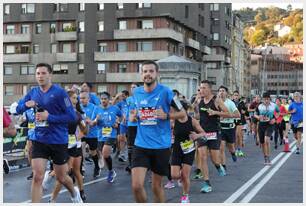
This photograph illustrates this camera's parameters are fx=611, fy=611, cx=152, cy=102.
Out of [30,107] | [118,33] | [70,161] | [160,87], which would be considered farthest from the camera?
[118,33]

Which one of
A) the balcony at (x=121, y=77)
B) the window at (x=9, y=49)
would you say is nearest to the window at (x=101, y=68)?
the balcony at (x=121, y=77)

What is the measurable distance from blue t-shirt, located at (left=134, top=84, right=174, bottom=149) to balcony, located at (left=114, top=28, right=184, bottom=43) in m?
57.0

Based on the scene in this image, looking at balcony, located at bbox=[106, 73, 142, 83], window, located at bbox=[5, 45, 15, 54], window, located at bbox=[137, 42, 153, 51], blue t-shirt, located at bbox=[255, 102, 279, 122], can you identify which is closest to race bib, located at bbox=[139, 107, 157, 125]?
blue t-shirt, located at bbox=[255, 102, 279, 122]

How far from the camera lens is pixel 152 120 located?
7.13 metres

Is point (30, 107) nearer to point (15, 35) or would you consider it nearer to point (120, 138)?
point (120, 138)

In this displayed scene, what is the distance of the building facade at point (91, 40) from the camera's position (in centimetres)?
6531

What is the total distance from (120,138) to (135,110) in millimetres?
7949

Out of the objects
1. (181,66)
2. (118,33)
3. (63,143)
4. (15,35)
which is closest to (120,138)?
(63,143)

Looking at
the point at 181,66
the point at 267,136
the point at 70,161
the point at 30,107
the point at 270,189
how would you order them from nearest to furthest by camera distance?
the point at 30,107 < the point at 70,161 < the point at 270,189 < the point at 267,136 < the point at 181,66

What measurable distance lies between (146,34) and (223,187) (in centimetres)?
5488

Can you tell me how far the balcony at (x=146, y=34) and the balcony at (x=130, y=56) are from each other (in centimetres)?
170

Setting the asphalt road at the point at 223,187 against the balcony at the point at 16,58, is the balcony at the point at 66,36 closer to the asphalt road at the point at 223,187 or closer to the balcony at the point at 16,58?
the balcony at the point at 16,58

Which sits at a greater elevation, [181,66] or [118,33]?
[118,33]

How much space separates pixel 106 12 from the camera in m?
66.9
